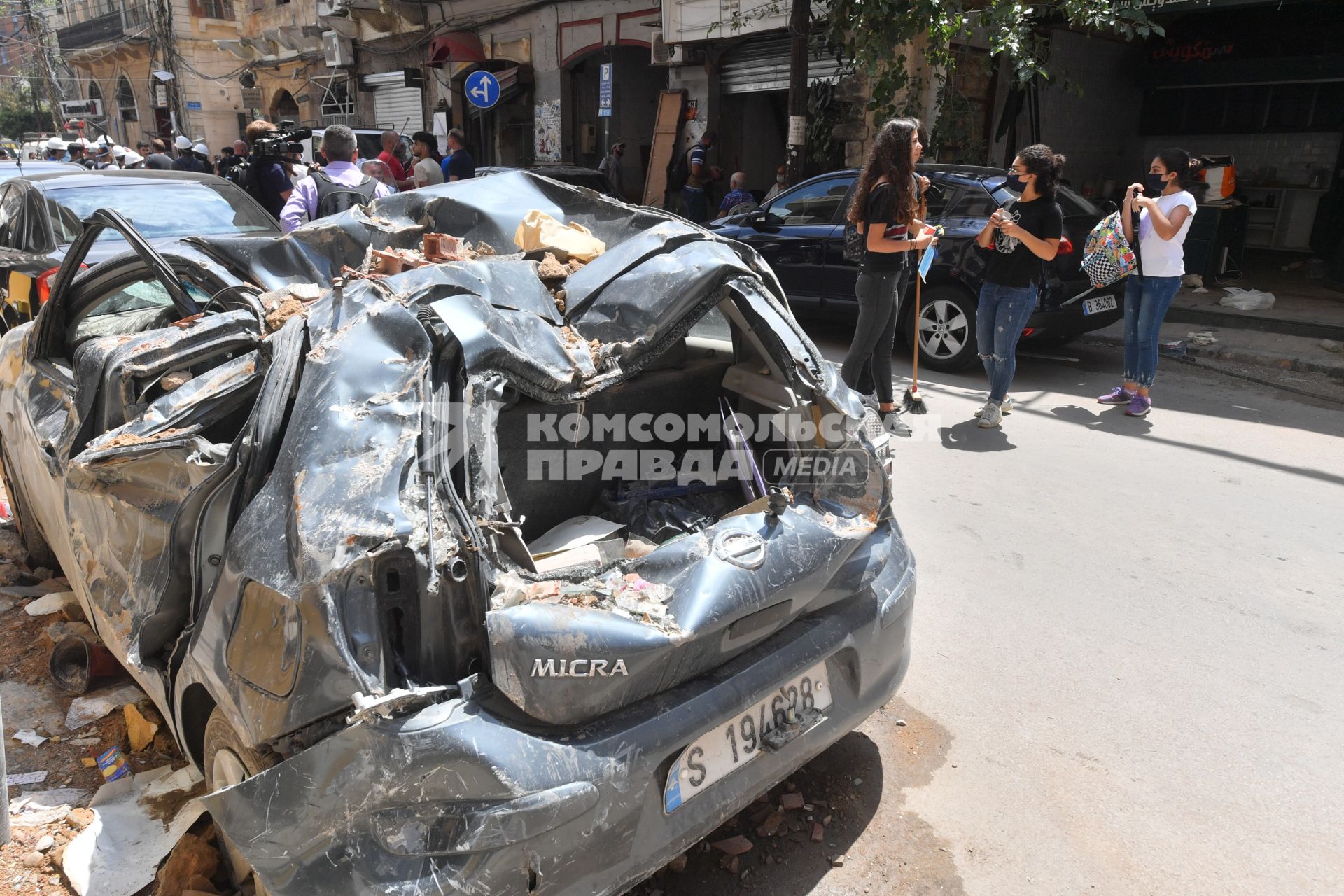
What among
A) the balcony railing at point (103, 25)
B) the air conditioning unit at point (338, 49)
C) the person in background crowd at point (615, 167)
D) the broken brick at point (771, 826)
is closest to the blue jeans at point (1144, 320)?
the broken brick at point (771, 826)

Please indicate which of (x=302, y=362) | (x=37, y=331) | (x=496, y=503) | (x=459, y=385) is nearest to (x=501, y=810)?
(x=496, y=503)

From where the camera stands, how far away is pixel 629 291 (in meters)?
2.50

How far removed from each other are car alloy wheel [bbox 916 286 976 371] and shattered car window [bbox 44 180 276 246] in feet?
18.0

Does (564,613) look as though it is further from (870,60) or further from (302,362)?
(870,60)

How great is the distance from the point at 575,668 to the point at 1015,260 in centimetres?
499

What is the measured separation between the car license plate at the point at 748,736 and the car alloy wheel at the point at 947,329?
5544 millimetres

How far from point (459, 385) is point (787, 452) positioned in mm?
1154

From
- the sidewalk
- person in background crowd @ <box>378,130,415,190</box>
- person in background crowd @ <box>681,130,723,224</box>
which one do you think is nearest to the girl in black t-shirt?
the sidewalk

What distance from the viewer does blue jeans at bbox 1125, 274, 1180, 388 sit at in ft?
20.1

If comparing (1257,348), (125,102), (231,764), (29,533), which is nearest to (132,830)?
(231,764)

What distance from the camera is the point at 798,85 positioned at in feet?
34.2

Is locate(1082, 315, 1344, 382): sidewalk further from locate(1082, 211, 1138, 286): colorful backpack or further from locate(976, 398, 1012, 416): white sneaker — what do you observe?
locate(976, 398, 1012, 416): white sneaker

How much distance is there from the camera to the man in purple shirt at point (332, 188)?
6105 mm

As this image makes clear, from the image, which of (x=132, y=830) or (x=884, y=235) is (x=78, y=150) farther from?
(x=132, y=830)
